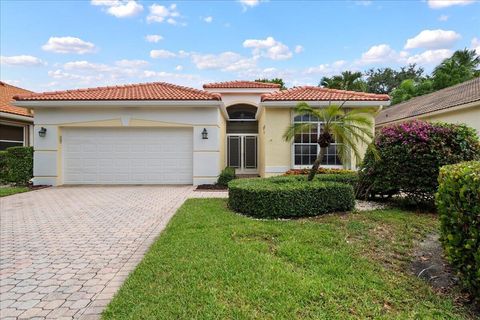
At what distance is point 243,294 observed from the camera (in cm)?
337

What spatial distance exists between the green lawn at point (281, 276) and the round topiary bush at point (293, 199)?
2.87 ft

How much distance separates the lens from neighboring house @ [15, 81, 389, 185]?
44.7ft

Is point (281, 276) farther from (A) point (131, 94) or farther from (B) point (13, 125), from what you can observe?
(B) point (13, 125)

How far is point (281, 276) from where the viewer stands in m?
3.79

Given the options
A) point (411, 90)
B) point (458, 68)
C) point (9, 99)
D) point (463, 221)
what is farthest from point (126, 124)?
point (411, 90)

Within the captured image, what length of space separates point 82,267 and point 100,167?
34.3 ft

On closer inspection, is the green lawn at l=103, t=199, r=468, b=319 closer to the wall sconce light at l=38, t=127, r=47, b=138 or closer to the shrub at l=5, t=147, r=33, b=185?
the wall sconce light at l=38, t=127, r=47, b=138

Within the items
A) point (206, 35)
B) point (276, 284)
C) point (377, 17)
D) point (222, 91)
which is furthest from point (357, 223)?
point (222, 91)

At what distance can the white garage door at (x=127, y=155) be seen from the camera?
1395cm

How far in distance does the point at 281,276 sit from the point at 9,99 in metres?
22.1

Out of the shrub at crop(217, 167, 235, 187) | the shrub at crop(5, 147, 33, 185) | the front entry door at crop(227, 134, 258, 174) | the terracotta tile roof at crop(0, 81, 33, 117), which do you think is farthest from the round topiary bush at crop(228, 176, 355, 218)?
the terracotta tile roof at crop(0, 81, 33, 117)

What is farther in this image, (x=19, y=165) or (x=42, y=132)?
(x=19, y=165)

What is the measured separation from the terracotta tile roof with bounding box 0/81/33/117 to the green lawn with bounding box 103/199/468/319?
14.2 meters

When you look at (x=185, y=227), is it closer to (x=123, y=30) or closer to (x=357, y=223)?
(x=357, y=223)
